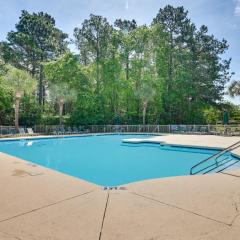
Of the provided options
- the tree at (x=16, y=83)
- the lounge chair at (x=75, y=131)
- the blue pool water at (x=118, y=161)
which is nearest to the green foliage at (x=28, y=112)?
the tree at (x=16, y=83)

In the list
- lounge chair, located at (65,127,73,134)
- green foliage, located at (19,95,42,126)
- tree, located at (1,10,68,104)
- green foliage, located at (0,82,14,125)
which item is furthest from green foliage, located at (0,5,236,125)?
green foliage, located at (0,82,14,125)

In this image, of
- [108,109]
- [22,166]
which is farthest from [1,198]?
[108,109]

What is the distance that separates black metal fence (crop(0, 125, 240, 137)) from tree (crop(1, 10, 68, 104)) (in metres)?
9.53

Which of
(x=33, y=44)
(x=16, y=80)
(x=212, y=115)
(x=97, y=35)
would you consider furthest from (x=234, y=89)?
(x=33, y=44)

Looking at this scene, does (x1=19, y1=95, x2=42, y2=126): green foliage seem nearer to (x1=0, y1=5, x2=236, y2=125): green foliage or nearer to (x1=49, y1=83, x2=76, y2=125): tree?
(x1=0, y1=5, x2=236, y2=125): green foliage

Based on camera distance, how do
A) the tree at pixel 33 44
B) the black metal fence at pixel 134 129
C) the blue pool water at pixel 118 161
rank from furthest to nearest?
the tree at pixel 33 44 → the black metal fence at pixel 134 129 → the blue pool water at pixel 118 161

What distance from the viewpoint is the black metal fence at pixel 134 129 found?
16836 millimetres

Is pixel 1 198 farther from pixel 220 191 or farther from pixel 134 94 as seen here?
pixel 134 94

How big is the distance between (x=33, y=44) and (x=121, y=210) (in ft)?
90.6

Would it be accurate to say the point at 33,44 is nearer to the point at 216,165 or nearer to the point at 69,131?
the point at 69,131

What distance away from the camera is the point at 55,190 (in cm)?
380

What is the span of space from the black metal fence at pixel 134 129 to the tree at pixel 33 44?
953cm

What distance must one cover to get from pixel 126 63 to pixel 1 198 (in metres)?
21.9

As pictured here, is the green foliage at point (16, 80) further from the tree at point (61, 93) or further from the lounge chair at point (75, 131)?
the lounge chair at point (75, 131)
